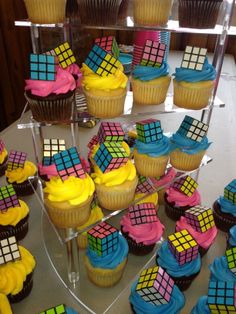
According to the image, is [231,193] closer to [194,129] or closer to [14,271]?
[194,129]

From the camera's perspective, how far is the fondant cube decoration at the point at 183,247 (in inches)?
63.3

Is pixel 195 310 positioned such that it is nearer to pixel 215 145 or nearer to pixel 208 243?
pixel 208 243

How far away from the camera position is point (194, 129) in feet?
5.98

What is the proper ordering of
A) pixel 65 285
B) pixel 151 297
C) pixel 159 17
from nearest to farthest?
pixel 151 297 < pixel 159 17 < pixel 65 285

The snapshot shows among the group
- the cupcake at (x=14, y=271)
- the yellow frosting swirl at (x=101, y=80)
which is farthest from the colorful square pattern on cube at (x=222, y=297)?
the yellow frosting swirl at (x=101, y=80)

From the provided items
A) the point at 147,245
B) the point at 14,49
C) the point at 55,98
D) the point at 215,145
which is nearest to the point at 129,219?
the point at 147,245

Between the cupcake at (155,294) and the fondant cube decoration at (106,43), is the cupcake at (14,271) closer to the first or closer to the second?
the cupcake at (155,294)

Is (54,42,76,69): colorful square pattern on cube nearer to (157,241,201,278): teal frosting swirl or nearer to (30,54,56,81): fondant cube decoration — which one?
(30,54,56,81): fondant cube decoration

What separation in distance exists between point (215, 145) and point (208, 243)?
119 centimetres

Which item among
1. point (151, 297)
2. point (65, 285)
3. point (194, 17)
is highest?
point (194, 17)

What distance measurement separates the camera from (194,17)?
5.23 feet

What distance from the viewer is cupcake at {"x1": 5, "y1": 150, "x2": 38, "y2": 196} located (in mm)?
2209

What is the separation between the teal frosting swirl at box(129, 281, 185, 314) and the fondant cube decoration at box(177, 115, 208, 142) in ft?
2.55

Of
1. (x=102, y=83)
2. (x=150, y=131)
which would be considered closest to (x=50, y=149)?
(x=102, y=83)
